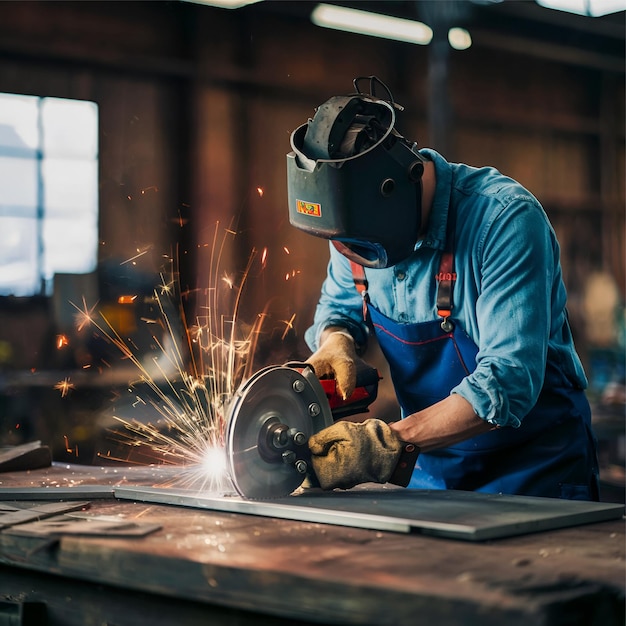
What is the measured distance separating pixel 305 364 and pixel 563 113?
9.45m

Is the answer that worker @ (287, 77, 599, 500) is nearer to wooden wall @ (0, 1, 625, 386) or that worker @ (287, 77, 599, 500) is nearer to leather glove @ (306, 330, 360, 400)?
leather glove @ (306, 330, 360, 400)

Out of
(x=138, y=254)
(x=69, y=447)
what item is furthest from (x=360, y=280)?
(x=138, y=254)

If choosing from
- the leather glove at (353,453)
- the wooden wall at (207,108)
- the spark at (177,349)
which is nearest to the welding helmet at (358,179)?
the leather glove at (353,453)

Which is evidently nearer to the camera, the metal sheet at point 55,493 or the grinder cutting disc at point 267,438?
the grinder cutting disc at point 267,438

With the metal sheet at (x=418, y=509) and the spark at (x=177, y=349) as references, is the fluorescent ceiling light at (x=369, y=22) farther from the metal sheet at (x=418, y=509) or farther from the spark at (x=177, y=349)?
the metal sheet at (x=418, y=509)

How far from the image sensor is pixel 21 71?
7.07m

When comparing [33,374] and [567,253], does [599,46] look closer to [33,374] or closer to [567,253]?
[567,253]

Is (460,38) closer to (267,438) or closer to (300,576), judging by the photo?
(267,438)

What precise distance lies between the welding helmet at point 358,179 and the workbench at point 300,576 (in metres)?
0.62

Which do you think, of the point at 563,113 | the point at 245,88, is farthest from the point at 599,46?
the point at 245,88

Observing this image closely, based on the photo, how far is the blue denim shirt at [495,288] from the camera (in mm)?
1932

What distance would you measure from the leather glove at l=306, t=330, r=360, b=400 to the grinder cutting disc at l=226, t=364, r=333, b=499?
18 centimetres

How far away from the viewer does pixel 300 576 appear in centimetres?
128

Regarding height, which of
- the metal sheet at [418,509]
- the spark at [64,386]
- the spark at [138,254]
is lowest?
the spark at [64,386]
